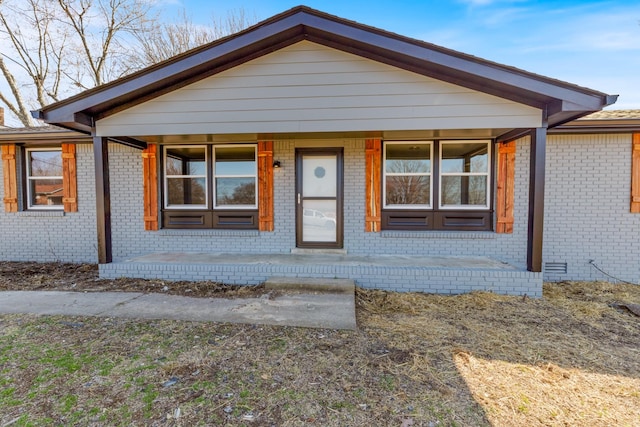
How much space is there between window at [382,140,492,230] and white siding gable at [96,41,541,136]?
60.8 inches

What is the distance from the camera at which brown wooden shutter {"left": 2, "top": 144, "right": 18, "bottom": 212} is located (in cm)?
643

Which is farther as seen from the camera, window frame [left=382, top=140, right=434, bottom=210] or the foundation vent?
window frame [left=382, top=140, right=434, bottom=210]

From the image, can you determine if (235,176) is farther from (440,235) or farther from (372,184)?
(440,235)

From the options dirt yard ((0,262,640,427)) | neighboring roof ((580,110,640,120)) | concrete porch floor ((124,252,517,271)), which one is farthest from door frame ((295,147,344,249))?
neighboring roof ((580,110,640,120))

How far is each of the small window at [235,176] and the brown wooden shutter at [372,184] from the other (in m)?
2.22

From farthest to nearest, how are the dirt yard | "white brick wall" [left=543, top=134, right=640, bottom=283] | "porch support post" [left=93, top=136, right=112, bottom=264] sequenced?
"white brick wall" [left=543, top=134, right=640, bottom=283], "porch support post" [left=93, top=136, right=112, bottom=264], the dirt yard

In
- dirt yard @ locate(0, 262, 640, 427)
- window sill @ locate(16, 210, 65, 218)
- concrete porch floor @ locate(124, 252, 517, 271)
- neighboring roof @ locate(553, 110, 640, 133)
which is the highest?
neighboring roof @ locate(553, 110, 640, 133)

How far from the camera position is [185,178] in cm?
634

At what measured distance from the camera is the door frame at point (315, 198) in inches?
231

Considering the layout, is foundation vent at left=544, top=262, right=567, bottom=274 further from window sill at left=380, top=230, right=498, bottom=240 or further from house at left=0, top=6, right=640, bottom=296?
window sill at left=380, top=230, right=498, bottom=240

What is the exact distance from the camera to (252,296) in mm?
4336

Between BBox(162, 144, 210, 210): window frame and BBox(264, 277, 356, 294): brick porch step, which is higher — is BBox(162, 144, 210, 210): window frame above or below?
above

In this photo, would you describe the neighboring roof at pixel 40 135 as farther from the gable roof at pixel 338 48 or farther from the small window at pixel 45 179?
the gable roof at pixel 338 48

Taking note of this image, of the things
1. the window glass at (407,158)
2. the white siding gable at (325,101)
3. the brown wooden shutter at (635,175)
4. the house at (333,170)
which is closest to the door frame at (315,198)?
the house at (333,170)
